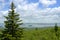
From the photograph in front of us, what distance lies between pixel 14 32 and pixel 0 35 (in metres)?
1.96

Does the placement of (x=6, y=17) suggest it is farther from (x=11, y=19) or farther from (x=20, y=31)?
(x=20, y=31)

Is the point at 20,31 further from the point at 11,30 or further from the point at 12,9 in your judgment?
the point at 12,9

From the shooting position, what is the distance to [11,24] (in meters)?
28.3

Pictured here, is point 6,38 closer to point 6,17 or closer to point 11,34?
point 11,34

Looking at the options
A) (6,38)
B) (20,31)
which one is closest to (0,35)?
(6,38)

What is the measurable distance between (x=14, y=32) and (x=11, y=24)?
1183 mm

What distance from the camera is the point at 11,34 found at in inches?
1104

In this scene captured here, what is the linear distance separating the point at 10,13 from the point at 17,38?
Result: 11.8 ft

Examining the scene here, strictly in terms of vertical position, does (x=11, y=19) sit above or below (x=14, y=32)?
above

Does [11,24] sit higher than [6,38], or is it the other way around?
[11,24]

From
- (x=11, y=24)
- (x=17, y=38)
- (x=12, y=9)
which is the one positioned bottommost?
(x=17, y=38)

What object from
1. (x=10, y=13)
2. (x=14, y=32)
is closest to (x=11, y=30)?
(x=14, y=32)

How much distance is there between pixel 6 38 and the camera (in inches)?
1089

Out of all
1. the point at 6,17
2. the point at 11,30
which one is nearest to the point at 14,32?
the point at 11,30
